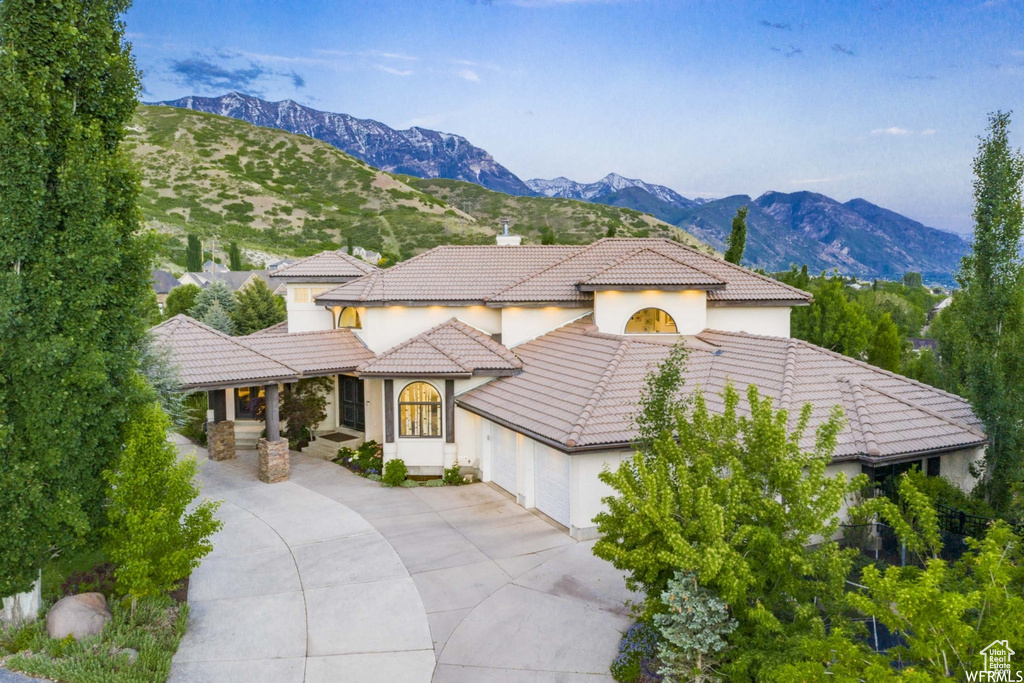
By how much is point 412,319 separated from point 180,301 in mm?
29014

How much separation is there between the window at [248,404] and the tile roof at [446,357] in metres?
7.95

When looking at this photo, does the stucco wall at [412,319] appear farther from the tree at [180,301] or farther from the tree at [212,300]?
the tree at [180,301]

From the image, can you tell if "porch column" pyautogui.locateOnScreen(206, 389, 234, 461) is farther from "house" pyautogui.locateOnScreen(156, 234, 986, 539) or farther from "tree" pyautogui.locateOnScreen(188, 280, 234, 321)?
"tree" pyautogui.locateOnScreen(188, 280, 234, 321)

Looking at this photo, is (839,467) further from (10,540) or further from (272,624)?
(10,540)

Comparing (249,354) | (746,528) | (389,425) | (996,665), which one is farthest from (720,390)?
(249,354)

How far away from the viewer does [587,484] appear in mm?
14141

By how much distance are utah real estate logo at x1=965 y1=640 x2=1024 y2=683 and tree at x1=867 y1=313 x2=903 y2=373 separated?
2498 cm

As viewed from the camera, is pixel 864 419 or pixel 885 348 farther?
pixel 885 348

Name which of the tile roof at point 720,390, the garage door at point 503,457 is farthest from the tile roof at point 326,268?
the garage door at point 503,457

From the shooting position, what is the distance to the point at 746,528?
7520 mm

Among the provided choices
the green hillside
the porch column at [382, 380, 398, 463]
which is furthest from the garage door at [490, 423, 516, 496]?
the green hillside

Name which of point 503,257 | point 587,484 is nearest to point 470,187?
point 503,257

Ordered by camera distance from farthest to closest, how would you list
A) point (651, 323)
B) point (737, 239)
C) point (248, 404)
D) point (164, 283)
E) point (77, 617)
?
point (164, 283) → point (737, 239) → point (248, 404) → point (651, 323) → point (77, 617)

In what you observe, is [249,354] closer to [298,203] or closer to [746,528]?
[746,528]
